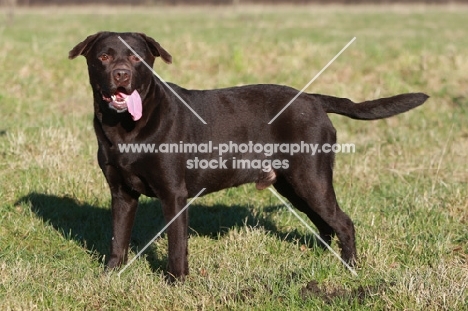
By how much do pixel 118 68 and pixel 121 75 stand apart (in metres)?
0.06

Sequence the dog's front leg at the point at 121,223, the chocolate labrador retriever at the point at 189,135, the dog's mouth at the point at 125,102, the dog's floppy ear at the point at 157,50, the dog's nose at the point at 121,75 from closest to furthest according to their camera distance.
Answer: the dog's nose at the point at 121,75, the dog's mouth at the point at 125,102, the chocolate labrador retriever at the point at 189,135, the dog's floppy ear at the point at 157,50, the dog's front leg at the point at 121,223

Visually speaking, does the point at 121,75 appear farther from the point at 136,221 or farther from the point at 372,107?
the point at 136,221

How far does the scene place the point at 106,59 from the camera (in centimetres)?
500

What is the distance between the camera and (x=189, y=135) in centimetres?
530

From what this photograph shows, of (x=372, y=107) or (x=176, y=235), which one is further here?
(x=372, y=107)

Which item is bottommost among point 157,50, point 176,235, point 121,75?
point 176,235

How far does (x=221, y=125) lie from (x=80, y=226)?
1.84m

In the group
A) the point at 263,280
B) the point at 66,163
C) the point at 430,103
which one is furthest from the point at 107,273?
the point at 430,103

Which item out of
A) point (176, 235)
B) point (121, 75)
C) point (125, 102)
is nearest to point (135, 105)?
point (125, 102)

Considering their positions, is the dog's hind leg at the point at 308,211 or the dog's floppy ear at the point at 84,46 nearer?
the dog's floppy ear at the point at 84,46

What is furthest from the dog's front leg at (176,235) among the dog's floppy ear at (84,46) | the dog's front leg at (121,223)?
the dog's floppy ear at (84,46)

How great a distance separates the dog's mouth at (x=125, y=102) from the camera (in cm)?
495

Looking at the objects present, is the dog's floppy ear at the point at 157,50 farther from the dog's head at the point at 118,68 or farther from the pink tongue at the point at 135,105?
the pink tongue at the point at 135,105

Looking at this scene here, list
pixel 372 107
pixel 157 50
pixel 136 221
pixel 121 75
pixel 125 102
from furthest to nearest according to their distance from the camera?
pixel 136 221
pixel 372 107
pixel 157 50
pixel 125 102
pixel 121 75
